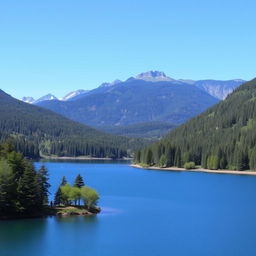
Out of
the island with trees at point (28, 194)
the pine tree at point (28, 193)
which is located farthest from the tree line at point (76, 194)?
the pine tree at point (28, 193)

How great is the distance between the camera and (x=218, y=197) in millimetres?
132250

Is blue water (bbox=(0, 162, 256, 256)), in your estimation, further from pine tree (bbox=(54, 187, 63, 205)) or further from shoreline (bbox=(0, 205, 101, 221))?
pine tree (bbox=(54, 187, 63, 205))

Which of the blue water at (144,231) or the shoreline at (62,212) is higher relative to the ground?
the shoreline at (62,212)

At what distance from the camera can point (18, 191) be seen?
86250mm

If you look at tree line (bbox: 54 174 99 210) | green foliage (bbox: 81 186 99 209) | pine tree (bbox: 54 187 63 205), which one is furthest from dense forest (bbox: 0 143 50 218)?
green foliage (bbox: 81 186 99 209)

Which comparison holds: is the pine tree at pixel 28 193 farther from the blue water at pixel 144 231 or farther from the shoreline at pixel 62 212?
the blue water at pixel 144 231

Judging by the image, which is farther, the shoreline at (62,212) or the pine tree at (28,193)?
the shoreline at (62,212)

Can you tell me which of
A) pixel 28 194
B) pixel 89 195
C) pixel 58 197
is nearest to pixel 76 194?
pixel 89 195

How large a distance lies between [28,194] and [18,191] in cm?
163

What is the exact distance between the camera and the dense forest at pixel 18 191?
3369 inches

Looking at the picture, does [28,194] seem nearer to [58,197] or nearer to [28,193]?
[28,193]

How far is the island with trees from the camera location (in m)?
85.9

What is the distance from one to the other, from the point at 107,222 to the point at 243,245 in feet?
75.1

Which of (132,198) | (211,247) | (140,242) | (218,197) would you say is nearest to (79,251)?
(140,242)
